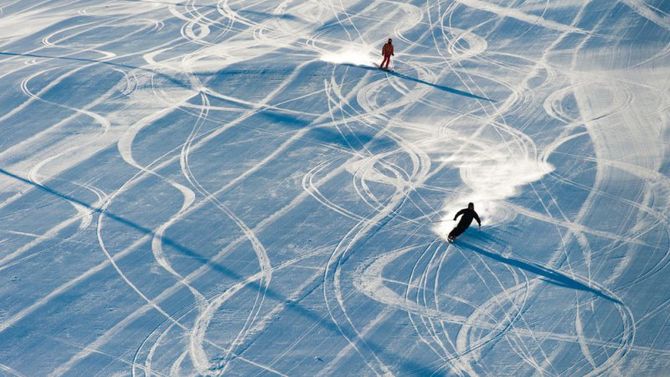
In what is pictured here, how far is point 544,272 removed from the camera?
54.2 feet

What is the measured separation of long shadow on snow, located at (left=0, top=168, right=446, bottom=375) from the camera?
1441 centimetres

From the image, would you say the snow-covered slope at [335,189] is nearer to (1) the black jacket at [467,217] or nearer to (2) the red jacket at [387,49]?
(1) the black jacket at [467,217]

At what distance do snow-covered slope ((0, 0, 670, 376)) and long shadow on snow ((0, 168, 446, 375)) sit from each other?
0.14ft

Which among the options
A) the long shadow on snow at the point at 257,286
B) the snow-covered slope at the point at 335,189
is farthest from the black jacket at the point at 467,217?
the long shadow on snow at the point at 257,286

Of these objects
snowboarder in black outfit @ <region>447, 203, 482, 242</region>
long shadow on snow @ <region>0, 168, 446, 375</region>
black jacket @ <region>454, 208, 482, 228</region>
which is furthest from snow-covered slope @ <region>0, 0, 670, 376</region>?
black jacket @ <region>454, 208, 482, 228</region>

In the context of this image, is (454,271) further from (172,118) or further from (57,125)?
(57,125)

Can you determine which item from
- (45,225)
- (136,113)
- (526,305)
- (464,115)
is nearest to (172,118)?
(136,113)

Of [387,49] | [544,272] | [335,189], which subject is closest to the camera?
[544,272]

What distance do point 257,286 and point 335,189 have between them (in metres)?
3.80

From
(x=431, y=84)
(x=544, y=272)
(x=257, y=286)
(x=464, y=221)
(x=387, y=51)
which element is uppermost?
(x=387, y=51)

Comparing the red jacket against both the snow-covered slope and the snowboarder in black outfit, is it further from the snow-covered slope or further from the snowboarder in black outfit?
the snowboarder in black outfit

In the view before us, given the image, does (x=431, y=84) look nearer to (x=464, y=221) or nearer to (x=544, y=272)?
(x=464, y=221)

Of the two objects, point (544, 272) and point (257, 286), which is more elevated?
point (257, 286)

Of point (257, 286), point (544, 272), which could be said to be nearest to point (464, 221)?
point (544, 272)
